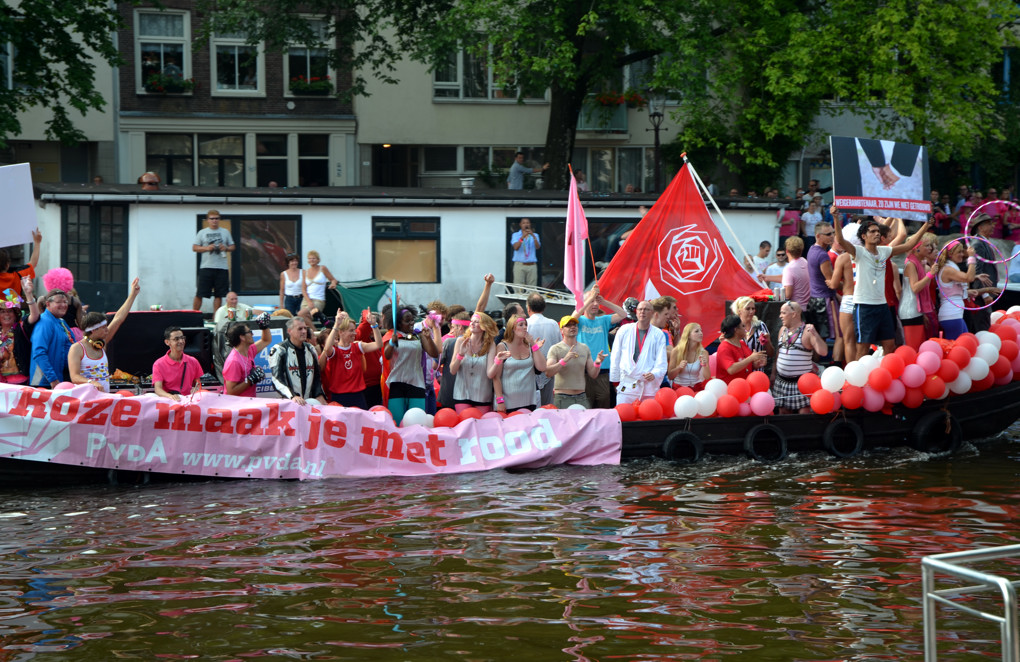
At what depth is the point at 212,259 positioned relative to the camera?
19.2 metres

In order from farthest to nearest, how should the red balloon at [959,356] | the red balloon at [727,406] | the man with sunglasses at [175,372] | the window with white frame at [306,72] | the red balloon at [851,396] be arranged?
the window with white frame at [306,72] → the red balloon at [959,356] → the red balloon at [851,396] → the red balloon at [727,406] → the man with sunglasses at [175,372]

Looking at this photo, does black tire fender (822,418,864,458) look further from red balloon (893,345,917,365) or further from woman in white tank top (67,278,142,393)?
woman in white tank top (67,278,142,393)

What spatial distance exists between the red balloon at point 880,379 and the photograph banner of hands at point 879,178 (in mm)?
1781

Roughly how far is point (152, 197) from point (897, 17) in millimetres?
15641

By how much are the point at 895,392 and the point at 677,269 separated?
130 inches

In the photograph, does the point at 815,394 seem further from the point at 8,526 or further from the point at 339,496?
the point at 8,526

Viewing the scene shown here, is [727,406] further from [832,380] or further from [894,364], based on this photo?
[894,364]

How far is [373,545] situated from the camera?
9727 mm

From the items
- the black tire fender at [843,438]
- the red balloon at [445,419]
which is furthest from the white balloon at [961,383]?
the red balloon at [445,419]

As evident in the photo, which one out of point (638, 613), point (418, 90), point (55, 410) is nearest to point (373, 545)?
point (638, 613)

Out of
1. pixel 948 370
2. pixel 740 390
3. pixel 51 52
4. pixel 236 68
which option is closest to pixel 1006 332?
pixel 948 370

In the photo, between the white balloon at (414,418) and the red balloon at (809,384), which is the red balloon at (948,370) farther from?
the white balloon at (414,418)

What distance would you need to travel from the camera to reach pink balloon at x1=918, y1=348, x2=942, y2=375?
13.1 m

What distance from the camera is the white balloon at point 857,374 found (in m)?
13.1
